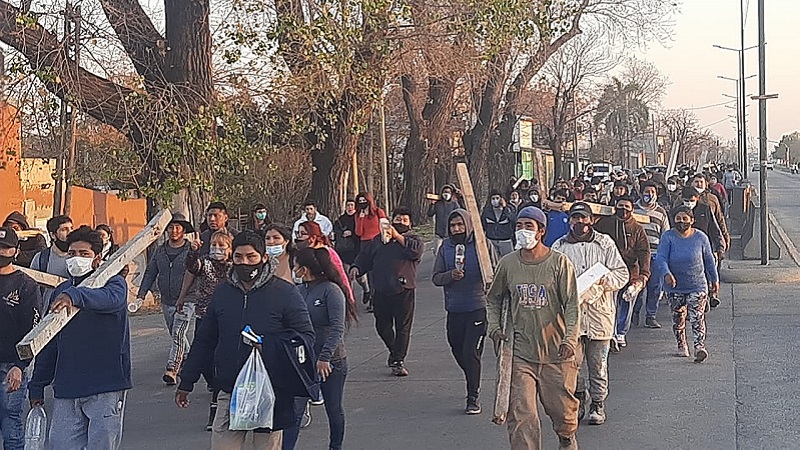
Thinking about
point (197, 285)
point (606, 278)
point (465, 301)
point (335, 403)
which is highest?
point (606, 278)

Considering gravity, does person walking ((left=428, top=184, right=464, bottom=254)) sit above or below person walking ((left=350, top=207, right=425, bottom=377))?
above

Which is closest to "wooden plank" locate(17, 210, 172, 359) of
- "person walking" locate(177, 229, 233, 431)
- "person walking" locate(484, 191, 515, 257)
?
"person walking" locate(177, 229, 233, 431)

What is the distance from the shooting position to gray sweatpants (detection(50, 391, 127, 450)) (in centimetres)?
568

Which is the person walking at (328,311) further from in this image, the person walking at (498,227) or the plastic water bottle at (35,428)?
the person walking at (498,227)

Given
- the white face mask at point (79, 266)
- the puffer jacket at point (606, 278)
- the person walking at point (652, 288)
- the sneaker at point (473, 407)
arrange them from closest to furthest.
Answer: the white face mask at point (79, 266) → the puffer jacket at point (606, 278) → the sneaker at point (473, 407) → the person walking at point (652, 288)

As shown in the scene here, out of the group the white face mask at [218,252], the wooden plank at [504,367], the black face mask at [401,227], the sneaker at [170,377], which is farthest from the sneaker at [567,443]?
the sneaker at [170,377]

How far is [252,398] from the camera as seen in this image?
17.8 ft

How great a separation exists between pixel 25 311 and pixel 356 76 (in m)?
10.6

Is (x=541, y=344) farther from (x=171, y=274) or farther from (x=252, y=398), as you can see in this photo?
(x=171, y=274)

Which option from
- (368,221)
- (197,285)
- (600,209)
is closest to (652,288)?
(600,209)

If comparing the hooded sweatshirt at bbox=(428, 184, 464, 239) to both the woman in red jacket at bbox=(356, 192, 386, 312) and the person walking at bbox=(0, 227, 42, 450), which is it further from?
the person walking at bbox=(0, 227, 42, 450)

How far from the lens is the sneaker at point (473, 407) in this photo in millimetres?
8523

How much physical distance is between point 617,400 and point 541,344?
2.67m

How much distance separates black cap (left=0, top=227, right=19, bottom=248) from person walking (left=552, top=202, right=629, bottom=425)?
4.00 metres
